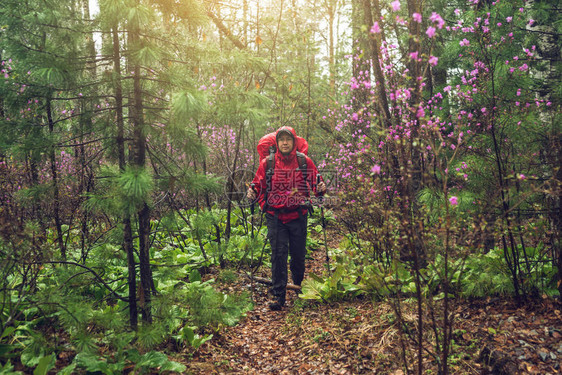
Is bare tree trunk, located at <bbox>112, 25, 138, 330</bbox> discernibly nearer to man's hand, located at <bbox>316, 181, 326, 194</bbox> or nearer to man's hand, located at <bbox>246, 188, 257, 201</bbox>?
man's hand, located at <bbox>246, 188, 257, 201</bbox>

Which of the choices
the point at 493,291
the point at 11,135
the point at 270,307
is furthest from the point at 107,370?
the point at 493,291

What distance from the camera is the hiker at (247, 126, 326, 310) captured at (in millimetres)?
4852

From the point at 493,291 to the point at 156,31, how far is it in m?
4.21

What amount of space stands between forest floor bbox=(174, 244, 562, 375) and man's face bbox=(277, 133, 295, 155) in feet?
6.82

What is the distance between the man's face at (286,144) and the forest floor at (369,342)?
208cm

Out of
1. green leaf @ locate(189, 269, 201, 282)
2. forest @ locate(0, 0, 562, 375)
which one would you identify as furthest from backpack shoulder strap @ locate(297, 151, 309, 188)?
green leaf @ locate(189, 269, 201, 282)

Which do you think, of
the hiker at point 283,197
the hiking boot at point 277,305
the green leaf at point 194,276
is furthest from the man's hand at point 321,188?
the green leaf at point 194,276

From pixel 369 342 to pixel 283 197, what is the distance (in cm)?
206

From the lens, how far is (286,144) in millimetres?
4930

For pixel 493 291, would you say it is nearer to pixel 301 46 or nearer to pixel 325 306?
pixel 325 306

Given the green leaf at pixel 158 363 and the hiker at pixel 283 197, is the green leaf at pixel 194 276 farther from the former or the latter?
the green leaf at pixel 158 363

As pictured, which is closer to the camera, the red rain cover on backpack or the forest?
the forest

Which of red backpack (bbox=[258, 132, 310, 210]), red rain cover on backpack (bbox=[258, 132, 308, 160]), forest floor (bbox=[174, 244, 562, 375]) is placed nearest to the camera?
forest floor (bbox=[174, 244, 562, 375])

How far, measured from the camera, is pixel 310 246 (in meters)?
7.60
